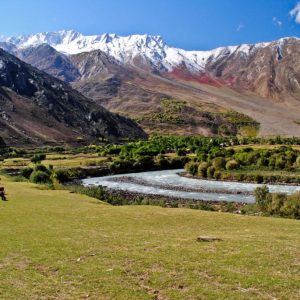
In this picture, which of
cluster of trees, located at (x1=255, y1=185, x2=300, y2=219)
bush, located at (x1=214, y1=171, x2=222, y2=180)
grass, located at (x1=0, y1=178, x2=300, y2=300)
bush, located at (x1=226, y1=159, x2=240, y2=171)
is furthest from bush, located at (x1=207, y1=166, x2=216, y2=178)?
grass, located at (x1=0, y1=178, x2=300, y2=300)

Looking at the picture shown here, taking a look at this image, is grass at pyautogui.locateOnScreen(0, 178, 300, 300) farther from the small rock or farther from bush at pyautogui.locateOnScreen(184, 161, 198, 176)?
bush at pyautogui.locateOnScreen(184, 161, 198, 176)

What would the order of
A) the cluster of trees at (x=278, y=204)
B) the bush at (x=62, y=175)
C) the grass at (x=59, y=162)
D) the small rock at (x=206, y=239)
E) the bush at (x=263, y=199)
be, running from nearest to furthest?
the small rock at (x=206, y=239) → the cluster of trees at (x=278, y=204) → the bush at (x=263, y=199) → the bush at (x=62, y=175) → the grass at (x=59, y=162)

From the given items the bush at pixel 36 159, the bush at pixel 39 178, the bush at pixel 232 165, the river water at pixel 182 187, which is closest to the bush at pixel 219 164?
the bush at pixel 232 165

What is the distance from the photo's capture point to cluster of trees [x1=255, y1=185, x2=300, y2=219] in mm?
51344

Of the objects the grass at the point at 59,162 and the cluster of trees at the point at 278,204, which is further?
the grass at the point at 59,162

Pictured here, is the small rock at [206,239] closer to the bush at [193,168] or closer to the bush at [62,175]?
the bush at [62,175]

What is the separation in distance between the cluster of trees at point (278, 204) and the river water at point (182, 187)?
59.6 feet

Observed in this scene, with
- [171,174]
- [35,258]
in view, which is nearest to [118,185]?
[171,174]

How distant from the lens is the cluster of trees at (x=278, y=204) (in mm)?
51344

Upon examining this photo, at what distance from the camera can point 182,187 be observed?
9600 centimetres

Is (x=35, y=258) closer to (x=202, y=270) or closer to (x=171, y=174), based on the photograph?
(x=202, y=270)

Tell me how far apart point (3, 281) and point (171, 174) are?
348ft

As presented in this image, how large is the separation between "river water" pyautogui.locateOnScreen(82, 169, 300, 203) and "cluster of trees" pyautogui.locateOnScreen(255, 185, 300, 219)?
59.6 feet

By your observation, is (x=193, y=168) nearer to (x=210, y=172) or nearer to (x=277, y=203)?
(x=210, y=172)
